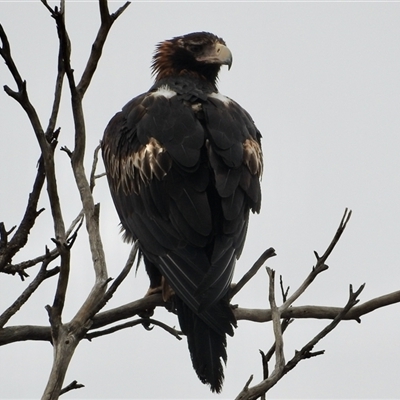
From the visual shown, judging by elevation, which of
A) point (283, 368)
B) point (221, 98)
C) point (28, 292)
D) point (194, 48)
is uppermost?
point (194, 48)

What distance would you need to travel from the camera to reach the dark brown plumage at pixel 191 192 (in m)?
5.43

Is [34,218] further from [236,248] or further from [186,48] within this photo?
[186,48]

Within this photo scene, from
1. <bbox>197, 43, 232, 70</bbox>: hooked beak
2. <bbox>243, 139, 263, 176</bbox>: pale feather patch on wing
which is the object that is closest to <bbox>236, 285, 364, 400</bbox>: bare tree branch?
<bbox>243, 139, 263, 176</bbox>: pale feather patch on wing

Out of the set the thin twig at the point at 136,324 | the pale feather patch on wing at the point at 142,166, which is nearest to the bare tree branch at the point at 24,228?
the thin twig at the point at 136,324

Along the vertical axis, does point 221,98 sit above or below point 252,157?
above

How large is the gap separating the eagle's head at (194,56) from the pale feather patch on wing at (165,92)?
2.56 ft

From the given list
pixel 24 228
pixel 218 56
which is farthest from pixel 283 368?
pixel 218 56

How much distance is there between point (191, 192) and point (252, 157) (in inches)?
32.8

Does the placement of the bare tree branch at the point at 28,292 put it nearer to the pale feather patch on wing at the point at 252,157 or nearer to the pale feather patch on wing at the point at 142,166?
the pale feather patch on wing at the point at 142,166

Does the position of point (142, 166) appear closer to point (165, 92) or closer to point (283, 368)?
point (165, 92)

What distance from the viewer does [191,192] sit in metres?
6.09

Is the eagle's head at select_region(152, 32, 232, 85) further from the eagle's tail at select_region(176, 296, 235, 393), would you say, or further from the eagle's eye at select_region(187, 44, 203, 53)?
the eagle's tail at select_region(176, 296, 235, 393)

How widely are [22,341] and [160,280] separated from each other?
2.21 meters

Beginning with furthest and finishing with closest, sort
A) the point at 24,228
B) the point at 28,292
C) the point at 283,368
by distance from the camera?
the point at 24,228 < the point at 28,292 < the point at 283,368
